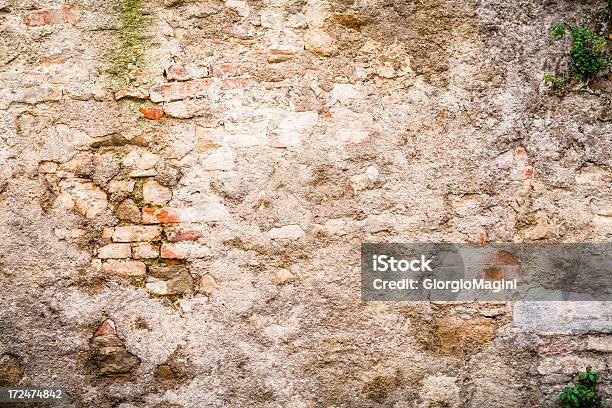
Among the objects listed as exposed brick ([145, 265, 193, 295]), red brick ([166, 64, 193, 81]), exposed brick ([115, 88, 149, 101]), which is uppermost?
red brick ([166, 64, 193, 81])

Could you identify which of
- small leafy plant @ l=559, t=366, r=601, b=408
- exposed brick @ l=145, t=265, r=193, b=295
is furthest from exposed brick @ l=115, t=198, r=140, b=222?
small leafy plant @ l=559, t=366, r=601, b=408

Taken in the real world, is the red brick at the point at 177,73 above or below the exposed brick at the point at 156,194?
above

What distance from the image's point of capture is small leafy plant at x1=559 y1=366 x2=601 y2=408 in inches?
73.4

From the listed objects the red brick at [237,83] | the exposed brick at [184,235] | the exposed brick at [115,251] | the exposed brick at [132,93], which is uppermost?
the red brick at [237,83]

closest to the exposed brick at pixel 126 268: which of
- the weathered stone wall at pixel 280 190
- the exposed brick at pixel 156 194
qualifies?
the weathered stone wall at pixel 280 190

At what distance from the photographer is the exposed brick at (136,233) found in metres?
1.96

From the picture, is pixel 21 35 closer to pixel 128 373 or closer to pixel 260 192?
pixel 260 192

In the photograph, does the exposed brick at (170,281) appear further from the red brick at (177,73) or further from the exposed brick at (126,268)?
the red brick at (177,73)

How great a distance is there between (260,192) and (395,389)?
0.99 m

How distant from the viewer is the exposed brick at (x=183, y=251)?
76.6 inches

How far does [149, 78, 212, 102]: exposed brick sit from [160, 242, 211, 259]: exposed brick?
61 centimetres

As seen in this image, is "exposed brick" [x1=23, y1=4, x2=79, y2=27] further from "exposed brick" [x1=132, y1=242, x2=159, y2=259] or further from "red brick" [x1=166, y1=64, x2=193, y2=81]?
"exposed brick" [x1=132, y1=242, x2=159, y2=259]

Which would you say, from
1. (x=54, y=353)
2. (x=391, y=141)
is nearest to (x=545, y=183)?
(x=391, y=141)

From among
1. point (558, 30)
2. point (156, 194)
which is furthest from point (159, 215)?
point (558, 30)
